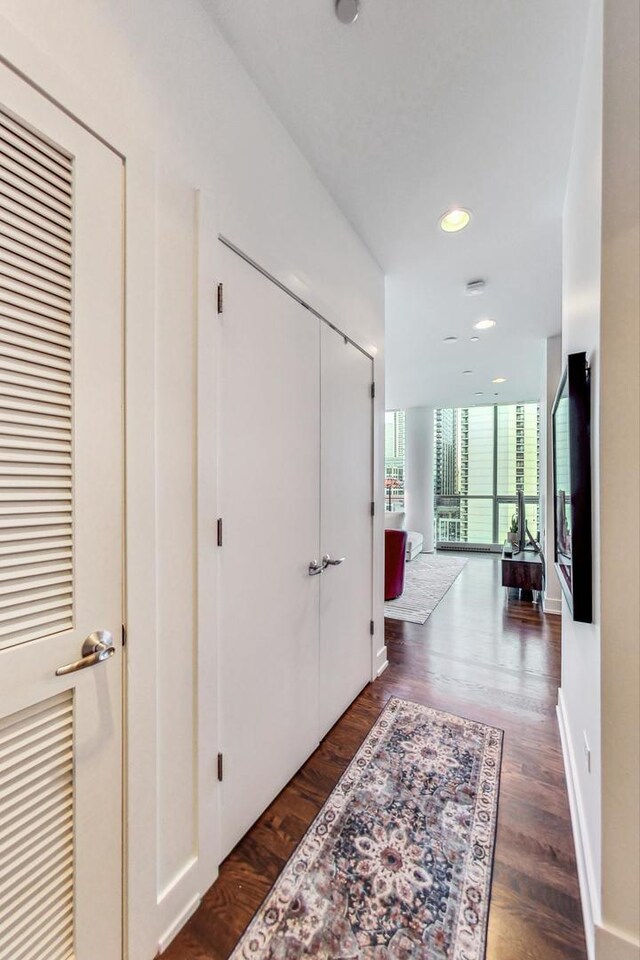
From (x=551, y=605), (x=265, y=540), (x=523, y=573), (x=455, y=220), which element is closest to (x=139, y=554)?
(x=265, y=540)

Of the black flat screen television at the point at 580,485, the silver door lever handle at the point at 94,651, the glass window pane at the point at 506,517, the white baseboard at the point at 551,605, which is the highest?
the black flat screen television at the point at 580,485

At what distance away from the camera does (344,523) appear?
7.42 ft

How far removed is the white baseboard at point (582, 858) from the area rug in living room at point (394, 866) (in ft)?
0.92

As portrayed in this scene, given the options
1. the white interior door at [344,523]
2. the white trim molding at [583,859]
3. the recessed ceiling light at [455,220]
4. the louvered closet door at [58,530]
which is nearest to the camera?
the louvered closet door at [58,530]

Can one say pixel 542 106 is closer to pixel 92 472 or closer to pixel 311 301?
pixel 311 301

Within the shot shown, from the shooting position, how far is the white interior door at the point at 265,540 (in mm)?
A: 1391

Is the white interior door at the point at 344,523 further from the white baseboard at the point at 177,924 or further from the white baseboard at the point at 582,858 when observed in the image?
the white baseboard at the point at 582,858

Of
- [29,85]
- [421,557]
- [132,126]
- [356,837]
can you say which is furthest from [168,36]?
[421,557]

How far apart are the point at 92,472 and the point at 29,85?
0.81 m

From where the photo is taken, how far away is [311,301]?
1.87 metres

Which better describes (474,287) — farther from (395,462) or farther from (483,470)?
(395,462)

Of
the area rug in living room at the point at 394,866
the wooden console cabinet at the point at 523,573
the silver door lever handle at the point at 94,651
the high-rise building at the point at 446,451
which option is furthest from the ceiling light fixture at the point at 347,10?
the high-rise building at the point at 446,451

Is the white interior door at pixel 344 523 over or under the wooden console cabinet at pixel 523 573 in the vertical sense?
over

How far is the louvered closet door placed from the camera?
2.69 feet
